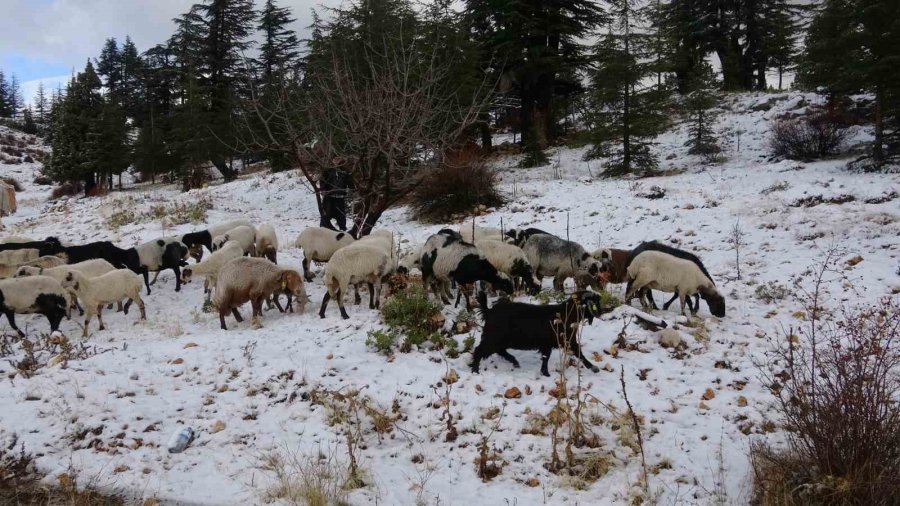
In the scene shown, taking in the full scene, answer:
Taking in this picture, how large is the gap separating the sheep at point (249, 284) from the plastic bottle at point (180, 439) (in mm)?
2928

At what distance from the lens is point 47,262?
11336mm

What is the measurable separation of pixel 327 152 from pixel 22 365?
7.22 meters

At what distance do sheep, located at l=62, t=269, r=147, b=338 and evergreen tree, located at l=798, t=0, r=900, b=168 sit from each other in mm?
18971

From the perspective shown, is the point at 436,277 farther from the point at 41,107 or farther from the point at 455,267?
the point at 41,107

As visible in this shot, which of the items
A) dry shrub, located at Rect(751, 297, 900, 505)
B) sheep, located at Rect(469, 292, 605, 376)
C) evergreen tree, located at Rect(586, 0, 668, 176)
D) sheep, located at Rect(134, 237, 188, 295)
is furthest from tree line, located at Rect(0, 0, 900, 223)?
dry shrub, located at Rect(751, 297, 900, 505)

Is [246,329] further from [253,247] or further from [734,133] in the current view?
[734,133]

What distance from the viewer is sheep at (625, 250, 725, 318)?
8.15 metres

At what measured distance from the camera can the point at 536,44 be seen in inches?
1019

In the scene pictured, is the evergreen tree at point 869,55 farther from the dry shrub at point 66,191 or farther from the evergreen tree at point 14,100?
the evergreen tree at point 14,100

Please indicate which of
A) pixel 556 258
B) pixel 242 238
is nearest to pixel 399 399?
pixel 556 258

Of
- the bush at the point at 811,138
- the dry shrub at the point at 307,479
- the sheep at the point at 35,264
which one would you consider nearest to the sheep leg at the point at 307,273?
the sheep at the point at 35,264

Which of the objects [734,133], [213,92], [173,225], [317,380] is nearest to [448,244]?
[317,380]

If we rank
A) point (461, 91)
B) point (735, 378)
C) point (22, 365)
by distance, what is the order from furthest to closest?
point (461, 91) → point (22, 365) → point (735, 378)

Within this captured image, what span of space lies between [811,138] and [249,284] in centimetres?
1887
